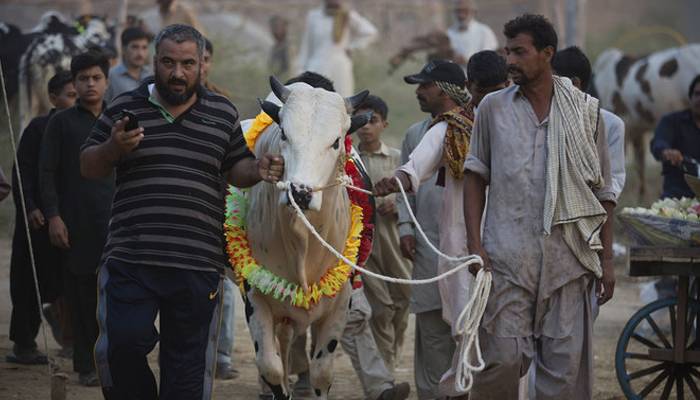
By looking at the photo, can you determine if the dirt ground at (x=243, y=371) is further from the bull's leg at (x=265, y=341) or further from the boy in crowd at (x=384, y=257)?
the bull's leg at (x=265, y=341)

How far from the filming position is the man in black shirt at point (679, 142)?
998 centimetres

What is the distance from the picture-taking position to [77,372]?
28.2 ft

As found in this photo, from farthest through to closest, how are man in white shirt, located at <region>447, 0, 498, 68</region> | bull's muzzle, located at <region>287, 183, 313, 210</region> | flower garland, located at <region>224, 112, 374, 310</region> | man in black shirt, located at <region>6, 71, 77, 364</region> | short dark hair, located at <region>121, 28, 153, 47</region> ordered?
1. man in white shirt, located at <region>447, 0, 498, 68</region>
2. short dark hair, located at <region>121, 28, 153, 47</region>
3. man in black shirt, located at <region>6, 71, 77, 364</region>
4. flower garland, located at <region>224, 112, 374, 310</region>
5. bull's muzzle, located at <region>287, 183, 313, 210</region>

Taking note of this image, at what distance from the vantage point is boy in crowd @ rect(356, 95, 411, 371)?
883 cm

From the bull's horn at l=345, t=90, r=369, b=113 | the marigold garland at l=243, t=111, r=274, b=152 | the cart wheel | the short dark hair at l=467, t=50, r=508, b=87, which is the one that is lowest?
the cart wheel

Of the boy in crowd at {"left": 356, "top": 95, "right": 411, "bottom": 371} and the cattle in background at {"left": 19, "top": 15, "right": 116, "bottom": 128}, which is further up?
the cattle in background at {"left": 19, "top": 15, "right": 116, "bottom": 128}

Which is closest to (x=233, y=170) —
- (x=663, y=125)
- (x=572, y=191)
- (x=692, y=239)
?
(x=572, y=191)

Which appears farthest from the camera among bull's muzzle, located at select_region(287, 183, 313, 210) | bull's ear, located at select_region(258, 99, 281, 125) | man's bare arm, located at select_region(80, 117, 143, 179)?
bull's ear, located at select_region(258, 99, 281, 125)

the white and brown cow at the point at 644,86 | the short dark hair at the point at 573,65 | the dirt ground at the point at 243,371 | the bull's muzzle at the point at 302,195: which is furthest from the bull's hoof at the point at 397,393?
the white and brown cow at the point at 644,86

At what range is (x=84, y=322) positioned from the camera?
8.42m

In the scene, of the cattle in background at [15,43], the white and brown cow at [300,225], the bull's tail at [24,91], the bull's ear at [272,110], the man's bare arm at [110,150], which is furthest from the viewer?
the cattle in background at [15,43]

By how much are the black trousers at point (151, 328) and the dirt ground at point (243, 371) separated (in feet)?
8.13

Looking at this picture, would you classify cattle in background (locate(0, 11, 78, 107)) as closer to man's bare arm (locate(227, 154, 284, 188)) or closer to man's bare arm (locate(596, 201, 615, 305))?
man's bare arm (locate(227, 154, 284, 188))

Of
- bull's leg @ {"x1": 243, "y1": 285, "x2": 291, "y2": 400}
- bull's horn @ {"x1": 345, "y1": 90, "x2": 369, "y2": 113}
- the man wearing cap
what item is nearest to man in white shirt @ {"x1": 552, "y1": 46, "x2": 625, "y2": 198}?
the man wearing cap
